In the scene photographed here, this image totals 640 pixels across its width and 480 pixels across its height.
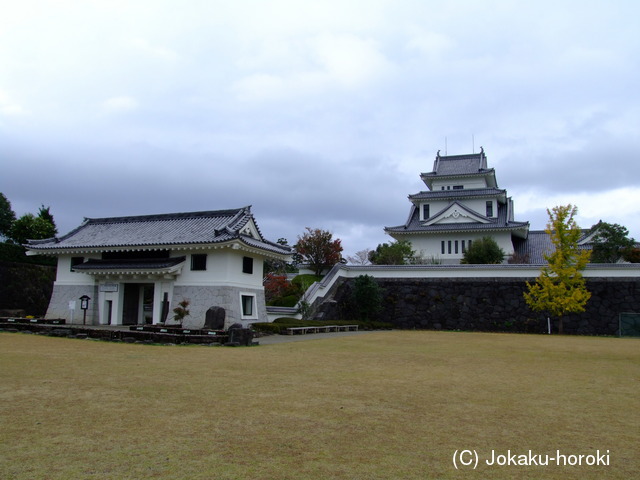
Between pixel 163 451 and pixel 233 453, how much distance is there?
72cm

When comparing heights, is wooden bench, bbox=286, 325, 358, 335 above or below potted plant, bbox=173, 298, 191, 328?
below

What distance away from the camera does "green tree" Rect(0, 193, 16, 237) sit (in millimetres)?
45531

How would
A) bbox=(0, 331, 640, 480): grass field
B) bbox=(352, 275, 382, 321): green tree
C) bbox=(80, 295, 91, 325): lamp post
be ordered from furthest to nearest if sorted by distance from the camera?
bbox=(352, 275, 382, 321): green tree → bbox=(80, 295, 91, 325): lamp post → bbox=(0, 331, 640, 480): grass field

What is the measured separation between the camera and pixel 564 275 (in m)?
27.2

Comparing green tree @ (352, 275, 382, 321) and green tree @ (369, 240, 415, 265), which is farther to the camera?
green tree @ (369, 240, 415, 265)

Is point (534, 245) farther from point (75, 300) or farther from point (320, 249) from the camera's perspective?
point (75, 300)

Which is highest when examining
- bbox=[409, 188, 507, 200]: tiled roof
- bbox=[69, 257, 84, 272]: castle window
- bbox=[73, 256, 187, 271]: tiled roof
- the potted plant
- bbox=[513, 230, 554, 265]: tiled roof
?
bbox=[409, 188, 507, 200]: tiled roof

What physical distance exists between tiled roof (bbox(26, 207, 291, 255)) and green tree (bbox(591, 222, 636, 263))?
24003mm

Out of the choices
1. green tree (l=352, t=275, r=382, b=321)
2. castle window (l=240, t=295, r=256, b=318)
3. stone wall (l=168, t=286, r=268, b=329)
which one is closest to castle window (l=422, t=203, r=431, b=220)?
green tree (l=352, t=275, r=382, b=321)

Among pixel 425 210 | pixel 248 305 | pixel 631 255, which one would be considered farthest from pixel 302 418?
pixel 425 210

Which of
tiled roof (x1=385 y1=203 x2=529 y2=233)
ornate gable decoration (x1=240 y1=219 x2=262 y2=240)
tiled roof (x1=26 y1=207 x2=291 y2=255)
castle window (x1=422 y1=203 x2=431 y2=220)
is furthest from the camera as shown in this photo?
castle window (x1=422 y1=203 x2=431 y2=220)

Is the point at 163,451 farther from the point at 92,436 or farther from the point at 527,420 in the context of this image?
the point at 527,420

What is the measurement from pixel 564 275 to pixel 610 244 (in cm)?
1323

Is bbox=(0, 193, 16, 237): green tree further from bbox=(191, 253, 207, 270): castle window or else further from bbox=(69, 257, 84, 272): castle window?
bbox=(191, 253, 207, 270): castle window
